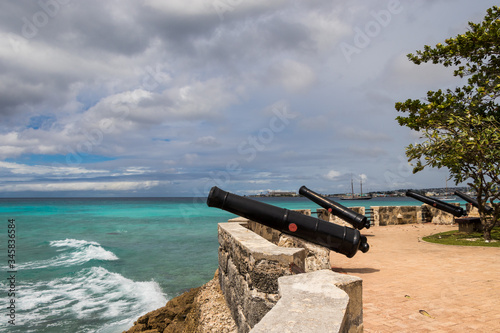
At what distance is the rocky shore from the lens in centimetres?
508

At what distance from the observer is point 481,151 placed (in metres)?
9.64

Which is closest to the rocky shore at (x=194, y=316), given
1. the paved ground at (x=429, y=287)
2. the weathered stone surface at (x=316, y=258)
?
the weathered stone surface at (x=316, y=258)

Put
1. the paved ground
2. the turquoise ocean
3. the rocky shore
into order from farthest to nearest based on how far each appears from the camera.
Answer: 1. the turquoise ocean
2. the rocky shore
3. the paved ground

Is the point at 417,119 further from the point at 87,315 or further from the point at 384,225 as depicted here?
the point at 87,315

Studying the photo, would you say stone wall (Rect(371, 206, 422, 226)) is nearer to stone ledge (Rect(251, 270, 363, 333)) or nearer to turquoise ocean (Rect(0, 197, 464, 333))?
turquoise ocean (Rect(0, 197, 464, 333))

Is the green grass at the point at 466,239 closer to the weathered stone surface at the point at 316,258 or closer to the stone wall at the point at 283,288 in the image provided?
the weathered stone surface at the point at 316,258

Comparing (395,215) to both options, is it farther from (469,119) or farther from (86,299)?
(86,299)

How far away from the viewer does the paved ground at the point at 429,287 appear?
155 inches

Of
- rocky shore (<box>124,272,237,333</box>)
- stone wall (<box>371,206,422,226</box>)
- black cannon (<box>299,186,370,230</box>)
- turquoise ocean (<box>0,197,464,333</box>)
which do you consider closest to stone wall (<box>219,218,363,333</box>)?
rocky shore (<box>124,272,237,333</box>)

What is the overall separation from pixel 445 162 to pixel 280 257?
8764 millimetres

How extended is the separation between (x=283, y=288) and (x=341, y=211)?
28.2 ft

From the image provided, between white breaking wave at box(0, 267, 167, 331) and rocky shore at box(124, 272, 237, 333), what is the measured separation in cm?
224

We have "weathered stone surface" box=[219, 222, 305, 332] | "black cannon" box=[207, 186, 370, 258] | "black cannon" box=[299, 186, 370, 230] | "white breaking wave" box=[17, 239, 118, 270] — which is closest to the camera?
"weathered stone surface" box=[219, 222, 305, 332]

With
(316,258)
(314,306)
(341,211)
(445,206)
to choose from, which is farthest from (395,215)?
(314,306)
